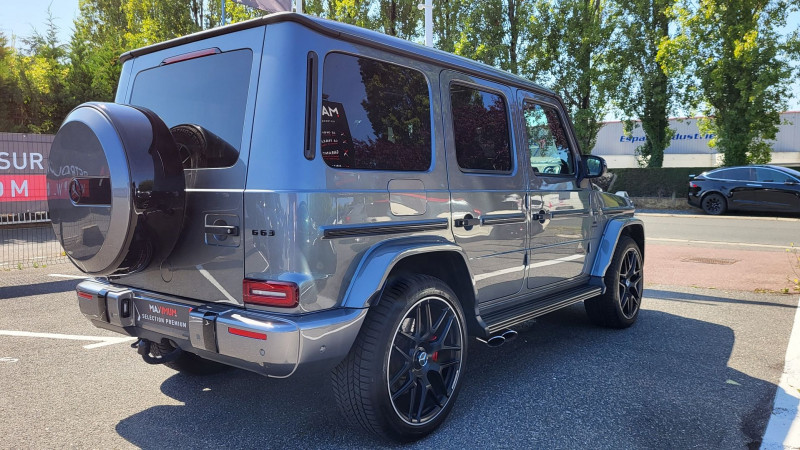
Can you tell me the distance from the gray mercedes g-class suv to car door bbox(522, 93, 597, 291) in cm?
69

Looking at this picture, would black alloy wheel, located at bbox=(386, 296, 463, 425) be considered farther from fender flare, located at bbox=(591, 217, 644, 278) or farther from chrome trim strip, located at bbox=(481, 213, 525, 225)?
fender flare, located at bbox=(591, 217, 644, 278)

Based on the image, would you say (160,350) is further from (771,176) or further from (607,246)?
(771,176)

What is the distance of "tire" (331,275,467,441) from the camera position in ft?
9.08

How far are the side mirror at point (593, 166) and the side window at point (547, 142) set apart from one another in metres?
0.11

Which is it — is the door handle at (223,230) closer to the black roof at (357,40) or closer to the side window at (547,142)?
the black roof at (357,40)

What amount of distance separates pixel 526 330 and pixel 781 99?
71.1ft

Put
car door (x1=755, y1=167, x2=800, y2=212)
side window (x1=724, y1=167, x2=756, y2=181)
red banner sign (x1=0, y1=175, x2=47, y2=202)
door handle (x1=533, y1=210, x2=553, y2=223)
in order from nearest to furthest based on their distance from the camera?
door handle (x1=533, y1=210, x2=553, y2=223) → red banner sign (x1=0, y1=175, x2=47, y2=202) → car door (x1=755, y1=167, x2=800, y2=212) → side window (x1=724, y1=167, x2=756, y2=181)

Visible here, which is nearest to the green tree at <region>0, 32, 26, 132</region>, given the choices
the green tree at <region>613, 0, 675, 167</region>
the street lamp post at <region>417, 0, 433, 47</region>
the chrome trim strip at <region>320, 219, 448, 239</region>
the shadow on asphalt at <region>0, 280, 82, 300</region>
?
the shadow on asphalt at <region>0, 280, 82, 300</region>

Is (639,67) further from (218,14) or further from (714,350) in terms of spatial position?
(714,350)

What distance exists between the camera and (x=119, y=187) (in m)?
2.59


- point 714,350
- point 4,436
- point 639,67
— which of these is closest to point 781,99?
point 639,67

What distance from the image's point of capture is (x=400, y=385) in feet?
9.96

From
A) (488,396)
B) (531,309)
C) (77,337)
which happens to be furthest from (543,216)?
(77,337)

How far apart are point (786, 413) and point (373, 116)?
9.92ft
